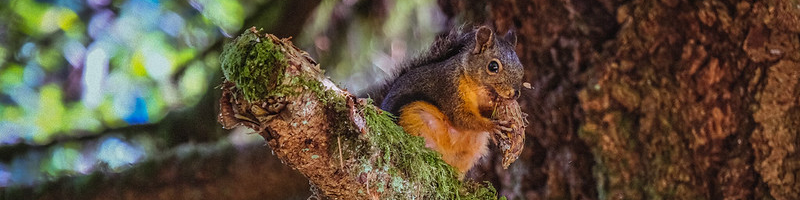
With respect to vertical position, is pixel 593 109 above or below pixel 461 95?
below

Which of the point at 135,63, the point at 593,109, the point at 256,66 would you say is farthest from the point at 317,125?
the point at 135,63

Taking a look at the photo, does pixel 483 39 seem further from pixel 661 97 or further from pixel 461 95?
pixel 661 97

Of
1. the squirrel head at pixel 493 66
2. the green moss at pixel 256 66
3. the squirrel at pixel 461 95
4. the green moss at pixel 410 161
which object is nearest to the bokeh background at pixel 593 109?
the squirrel at pixel 461 95

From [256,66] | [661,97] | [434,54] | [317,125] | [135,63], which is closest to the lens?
[256,66]

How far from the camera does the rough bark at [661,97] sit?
76.5 inches

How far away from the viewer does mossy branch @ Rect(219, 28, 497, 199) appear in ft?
2.95

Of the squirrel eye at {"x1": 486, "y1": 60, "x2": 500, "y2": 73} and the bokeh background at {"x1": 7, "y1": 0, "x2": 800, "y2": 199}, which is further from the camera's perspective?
the bokeh background at {"x1": 7, "y1": 0, "x2": 800, "y2": 199}

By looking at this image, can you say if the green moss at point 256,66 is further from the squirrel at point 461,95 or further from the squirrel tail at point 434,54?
the squirrel tail at point 434,54

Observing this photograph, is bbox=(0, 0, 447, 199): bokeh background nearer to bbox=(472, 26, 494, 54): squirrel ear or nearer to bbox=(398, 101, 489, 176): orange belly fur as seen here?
bbox=(398, 101, 489, 176): orange belly fur

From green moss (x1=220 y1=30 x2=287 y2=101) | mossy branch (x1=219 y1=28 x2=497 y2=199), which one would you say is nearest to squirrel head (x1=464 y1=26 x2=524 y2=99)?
mossy branch (x1=219 y1=28 x2=497 y2=199)

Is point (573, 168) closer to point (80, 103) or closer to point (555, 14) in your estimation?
point (555, 14)

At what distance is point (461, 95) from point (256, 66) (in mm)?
592

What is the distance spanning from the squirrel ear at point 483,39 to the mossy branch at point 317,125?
241 millimetres

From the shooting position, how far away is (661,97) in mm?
2014
